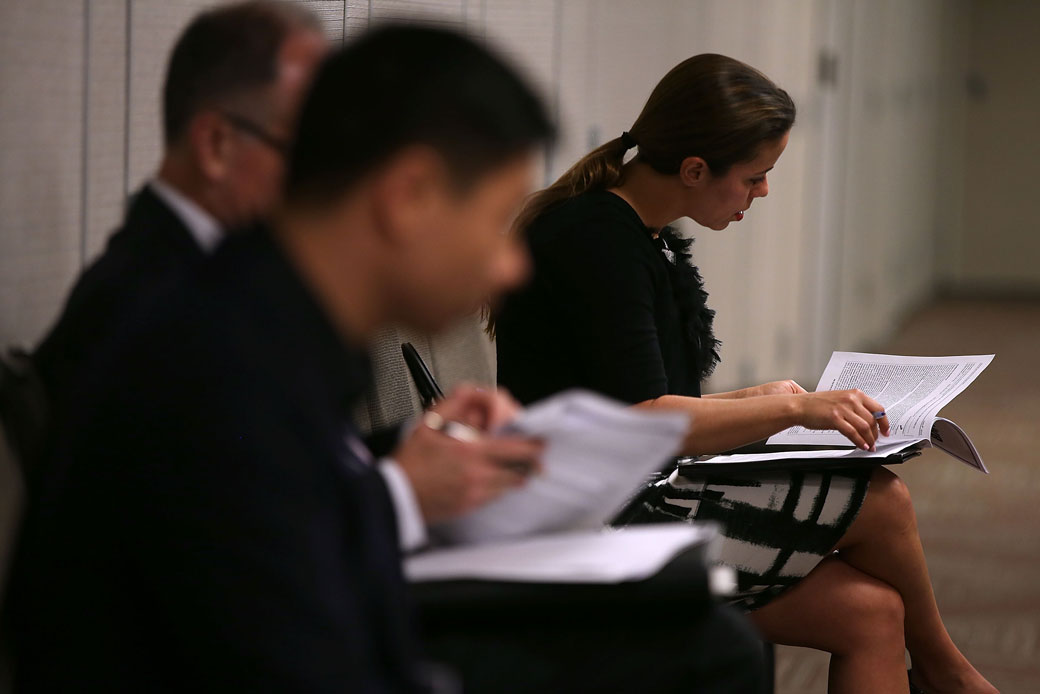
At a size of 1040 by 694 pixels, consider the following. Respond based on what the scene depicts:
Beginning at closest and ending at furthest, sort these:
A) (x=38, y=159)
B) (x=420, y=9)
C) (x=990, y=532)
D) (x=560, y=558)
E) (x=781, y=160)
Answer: (x=560, y=558) → (x=38, y=159) → (x=420, y=9) → (x=990, y=532) → (x=781, y=160)

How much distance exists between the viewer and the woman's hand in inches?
77.3

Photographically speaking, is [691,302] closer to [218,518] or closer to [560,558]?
[560,558]

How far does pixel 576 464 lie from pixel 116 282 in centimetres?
51

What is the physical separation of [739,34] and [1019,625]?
9.99ft

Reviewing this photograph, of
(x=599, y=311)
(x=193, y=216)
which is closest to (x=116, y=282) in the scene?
(x=193, y=216)

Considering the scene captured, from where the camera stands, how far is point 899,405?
6.95ft

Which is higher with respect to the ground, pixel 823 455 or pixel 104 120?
pixel 104 120

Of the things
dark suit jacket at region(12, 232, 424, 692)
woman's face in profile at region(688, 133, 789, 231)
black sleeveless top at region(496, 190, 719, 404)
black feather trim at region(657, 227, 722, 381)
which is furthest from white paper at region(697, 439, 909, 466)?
dark suit jacket at region(12, 232, 424, 692)

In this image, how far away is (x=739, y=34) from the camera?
5348 millimetres

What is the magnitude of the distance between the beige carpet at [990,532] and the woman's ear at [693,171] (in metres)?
1.16

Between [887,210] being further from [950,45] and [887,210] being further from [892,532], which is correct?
[892,532]

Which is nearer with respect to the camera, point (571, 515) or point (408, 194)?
point (408, 194)

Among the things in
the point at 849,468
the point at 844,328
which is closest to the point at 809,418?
the point at 849,468

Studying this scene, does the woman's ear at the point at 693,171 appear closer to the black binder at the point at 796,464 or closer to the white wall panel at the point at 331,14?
the black binder at the point at 796,464
